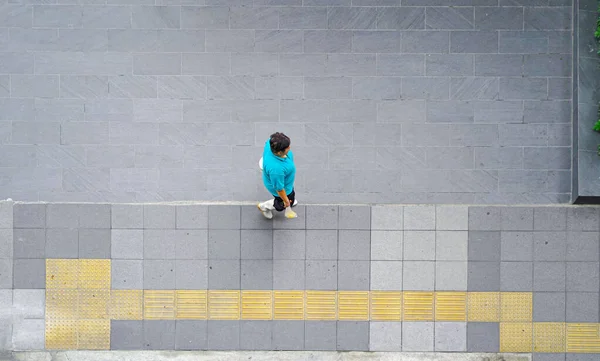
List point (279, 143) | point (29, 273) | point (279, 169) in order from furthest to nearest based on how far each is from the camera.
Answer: point (29, 273) → point (279, 169) → point (279, 143)

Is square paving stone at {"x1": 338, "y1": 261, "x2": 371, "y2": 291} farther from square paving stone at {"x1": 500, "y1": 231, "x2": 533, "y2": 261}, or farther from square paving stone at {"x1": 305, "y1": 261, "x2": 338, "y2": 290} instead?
square paving stone at {"x1": 500, "y1": 231, "x2": 533, "y2": 261}

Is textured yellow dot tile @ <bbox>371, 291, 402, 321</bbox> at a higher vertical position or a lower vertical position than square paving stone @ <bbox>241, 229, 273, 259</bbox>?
lower

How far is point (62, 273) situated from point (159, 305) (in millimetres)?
1202

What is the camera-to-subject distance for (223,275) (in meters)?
6.54

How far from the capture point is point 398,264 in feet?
21.5

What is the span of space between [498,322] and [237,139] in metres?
3.81

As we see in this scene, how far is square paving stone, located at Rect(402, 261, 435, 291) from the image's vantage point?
6.56 m

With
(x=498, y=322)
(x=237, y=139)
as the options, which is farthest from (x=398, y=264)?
(x=237, y=139)

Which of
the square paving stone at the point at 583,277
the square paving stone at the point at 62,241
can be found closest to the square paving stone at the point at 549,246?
the square paving stone at the point at 583,277

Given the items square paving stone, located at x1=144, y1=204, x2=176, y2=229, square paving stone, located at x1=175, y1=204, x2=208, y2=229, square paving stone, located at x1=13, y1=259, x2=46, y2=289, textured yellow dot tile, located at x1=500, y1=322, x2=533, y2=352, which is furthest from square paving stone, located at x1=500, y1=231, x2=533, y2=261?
square paving stone, located at x1=13, y1=259, x2=46, y2=289

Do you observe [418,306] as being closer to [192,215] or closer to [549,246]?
[549,246]

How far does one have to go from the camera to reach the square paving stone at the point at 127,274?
21.4 ft

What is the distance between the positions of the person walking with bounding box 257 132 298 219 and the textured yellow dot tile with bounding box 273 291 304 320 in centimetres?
102

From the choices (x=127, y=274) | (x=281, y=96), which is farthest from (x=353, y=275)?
(x=127, y=274)
